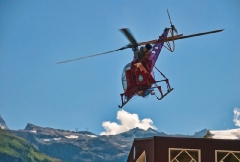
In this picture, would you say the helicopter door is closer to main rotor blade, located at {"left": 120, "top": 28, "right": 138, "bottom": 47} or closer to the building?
main rotor blade, located at {"left": 120, "top": 28, "right": 138, "bottom": 47}

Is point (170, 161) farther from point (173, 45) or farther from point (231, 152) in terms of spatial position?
point (173, 45)

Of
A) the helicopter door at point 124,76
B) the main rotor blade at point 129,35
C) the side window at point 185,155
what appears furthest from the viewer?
the helicopter door at point 124,76

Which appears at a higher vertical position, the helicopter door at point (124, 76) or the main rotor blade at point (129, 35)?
the main rotor blade at point (129, 35)

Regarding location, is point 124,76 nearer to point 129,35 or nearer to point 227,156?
point 129,35

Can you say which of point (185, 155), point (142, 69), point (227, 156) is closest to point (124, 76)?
point (142, 69)

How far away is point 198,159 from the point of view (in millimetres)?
31781

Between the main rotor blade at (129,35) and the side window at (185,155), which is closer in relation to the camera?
the side window at (185,155)

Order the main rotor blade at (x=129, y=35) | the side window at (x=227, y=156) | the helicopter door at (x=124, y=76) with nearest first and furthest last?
the side window at (x=227, y=156) → the main rotor blade at (x=129, y=35) → the helicopter door at (x=124, y=76)

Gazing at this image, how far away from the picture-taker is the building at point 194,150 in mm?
31594

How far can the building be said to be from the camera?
31.6 metres

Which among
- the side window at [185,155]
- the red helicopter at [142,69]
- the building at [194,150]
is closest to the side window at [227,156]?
the building at [194,150]

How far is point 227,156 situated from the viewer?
31688mm

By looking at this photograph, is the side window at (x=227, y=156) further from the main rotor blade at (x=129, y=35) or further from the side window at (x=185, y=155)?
the main rotor blade at (x=129, y=35)

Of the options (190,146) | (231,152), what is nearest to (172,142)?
(190,146)
